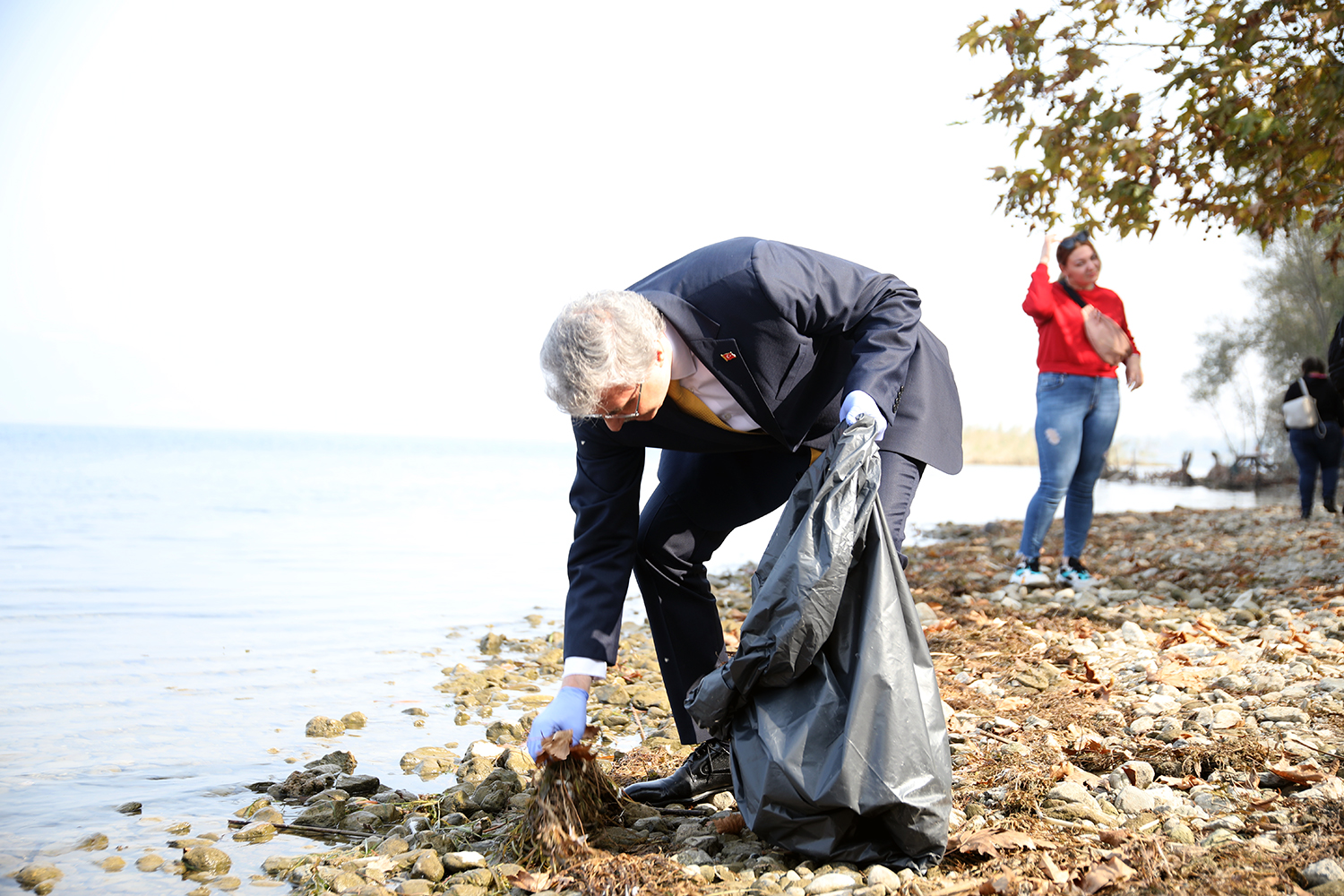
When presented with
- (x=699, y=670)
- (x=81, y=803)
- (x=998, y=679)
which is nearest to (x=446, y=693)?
(x=81, y=803)

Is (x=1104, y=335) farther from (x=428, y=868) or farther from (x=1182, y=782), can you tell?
(x=428, y=868)

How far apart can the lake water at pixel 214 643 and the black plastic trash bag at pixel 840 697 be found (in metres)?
1.43

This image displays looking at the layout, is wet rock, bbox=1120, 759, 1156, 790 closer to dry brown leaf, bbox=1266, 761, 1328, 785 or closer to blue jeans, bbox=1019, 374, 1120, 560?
dry brown leaf, bbox=1266, 761, 1328, 785

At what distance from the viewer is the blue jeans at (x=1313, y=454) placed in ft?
32.0

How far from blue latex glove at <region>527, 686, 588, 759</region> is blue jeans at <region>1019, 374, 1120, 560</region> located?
375 centimetres

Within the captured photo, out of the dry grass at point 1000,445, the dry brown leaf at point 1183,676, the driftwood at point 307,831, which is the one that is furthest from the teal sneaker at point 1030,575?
the dry grass at point 1000,445

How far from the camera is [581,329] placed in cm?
214

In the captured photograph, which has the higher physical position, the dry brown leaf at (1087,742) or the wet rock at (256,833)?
the dry brown leaf at (1087,742)

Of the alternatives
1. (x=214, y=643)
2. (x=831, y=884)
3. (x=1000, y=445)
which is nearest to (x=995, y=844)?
(x=831, y=884)

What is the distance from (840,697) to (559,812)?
2.53 feet

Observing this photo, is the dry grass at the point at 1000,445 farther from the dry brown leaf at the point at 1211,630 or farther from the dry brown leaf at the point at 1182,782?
the dry brown leaf at the point at 1182,782

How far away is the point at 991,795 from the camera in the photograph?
7.93 feet

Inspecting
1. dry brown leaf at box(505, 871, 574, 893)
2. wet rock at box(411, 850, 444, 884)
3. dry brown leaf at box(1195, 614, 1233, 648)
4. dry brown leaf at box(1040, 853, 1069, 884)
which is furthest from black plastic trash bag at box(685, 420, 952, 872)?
dry brown leaf at box(1195, 614, 1233, 648)

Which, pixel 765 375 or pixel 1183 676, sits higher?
pixel 765 375
